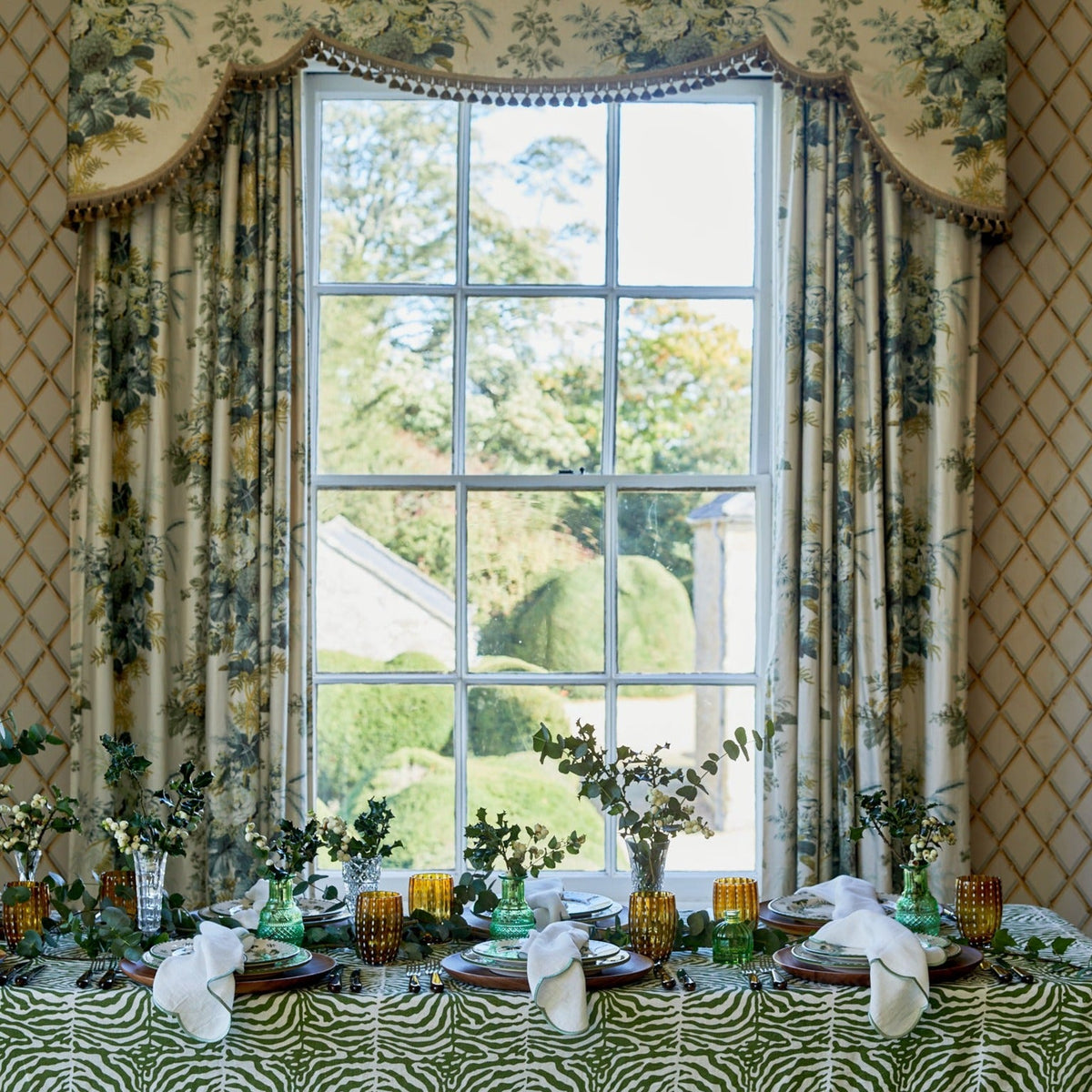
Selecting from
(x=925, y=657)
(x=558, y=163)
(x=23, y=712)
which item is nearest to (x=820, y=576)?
(x=925, y=657)

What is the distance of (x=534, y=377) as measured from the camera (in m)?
3.40

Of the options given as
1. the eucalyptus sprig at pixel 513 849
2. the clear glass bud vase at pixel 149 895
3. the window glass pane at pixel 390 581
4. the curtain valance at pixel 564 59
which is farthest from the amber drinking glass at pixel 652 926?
the curtain valance at pixel 564 59

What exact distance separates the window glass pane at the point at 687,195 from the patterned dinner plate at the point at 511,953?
74.5 inches

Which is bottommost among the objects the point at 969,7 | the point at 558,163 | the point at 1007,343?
the point at 1007,343

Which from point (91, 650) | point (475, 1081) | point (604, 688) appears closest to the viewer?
point (475, 1081)

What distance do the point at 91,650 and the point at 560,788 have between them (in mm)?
1204

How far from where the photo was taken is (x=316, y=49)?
3100 mm

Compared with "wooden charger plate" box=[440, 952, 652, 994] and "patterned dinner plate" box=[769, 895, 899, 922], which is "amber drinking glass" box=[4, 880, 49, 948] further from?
"patterned dinner plate" box=[769, 895, 899, 922]

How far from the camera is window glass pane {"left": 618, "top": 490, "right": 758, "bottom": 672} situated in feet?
11.1

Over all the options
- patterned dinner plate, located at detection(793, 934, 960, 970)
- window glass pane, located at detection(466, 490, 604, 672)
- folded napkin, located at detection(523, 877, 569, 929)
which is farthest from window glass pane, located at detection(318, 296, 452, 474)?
patterned dinner plate, located at detection(793, 934, 960, 970)

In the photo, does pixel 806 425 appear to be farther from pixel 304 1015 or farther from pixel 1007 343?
pixel 304 1015

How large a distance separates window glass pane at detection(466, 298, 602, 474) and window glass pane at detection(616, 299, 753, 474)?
0.09 metres

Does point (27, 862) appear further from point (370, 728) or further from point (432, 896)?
point (370, 728)

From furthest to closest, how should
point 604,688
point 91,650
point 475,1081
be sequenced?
1. point 604,688
2. point 91,650
3. point 475,1081
